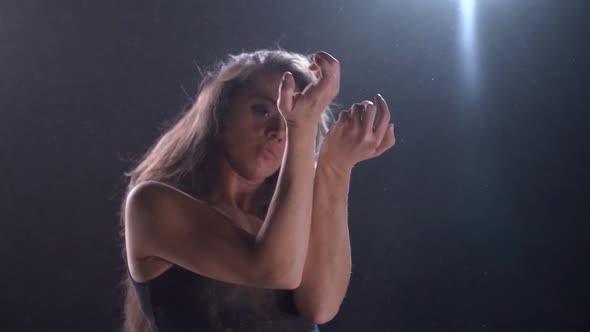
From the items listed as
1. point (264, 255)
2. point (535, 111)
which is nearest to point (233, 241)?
point (264, 255)

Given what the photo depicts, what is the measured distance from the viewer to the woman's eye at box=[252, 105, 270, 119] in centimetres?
70

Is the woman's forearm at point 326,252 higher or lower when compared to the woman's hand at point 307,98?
lower

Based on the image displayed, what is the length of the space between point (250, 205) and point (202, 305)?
18 cm

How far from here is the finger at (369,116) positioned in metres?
0.68

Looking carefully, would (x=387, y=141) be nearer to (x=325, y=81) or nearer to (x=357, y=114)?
(x=357, y=114)

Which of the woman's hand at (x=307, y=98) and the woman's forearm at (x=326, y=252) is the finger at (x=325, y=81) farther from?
the woman's forearm at (x=326, y=252)

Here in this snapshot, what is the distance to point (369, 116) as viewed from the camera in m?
0.69

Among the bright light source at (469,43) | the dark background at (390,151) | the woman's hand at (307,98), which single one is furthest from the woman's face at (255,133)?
the bright light source at (469,43)

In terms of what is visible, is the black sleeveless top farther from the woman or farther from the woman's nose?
the woman's nose

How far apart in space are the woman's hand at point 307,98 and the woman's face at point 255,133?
115 mm

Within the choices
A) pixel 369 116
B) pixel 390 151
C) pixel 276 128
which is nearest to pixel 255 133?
pixel 276 128

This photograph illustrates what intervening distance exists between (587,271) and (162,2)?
1.35 metres

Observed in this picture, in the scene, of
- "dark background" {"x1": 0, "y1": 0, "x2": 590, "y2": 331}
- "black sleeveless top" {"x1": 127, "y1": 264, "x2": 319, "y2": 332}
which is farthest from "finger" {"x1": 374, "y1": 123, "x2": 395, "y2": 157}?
"dark background" {"x1": 0, "y1": 0, "x2": 590, "y2": 331}

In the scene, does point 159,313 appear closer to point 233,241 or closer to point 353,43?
point 233,241
